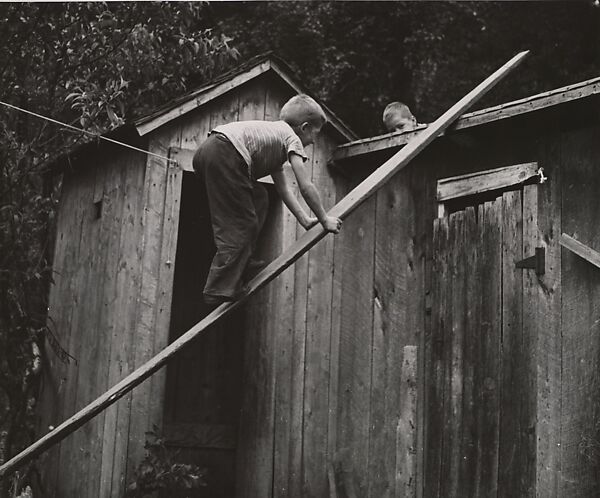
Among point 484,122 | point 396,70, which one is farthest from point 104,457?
point 396,70

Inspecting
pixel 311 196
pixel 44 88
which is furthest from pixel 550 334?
pixel 44 88

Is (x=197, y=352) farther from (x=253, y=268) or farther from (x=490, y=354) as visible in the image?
(x=253, y=268)

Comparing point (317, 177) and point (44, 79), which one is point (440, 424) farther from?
point (44, 79)

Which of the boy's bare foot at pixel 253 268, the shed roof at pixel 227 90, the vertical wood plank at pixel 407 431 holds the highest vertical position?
the shed roof at pixel 227 90

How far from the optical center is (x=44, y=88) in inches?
394

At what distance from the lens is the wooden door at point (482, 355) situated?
6.36m

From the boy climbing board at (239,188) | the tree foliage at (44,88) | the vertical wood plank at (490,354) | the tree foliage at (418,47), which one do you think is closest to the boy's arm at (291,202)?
the boy climbing board at (239,188)

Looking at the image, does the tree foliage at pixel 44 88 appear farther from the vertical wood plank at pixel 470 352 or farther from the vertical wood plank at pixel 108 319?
the vertical wood plank at pixel 470 352

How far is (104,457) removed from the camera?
277 inches

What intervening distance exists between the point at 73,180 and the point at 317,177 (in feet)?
7.97

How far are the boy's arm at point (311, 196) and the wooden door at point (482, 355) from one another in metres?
1.63

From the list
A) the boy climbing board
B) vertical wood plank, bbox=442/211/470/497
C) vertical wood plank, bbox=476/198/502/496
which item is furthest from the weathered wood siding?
vertical wood plank, bbox=476/198/502/496

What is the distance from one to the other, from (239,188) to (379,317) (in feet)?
8.36

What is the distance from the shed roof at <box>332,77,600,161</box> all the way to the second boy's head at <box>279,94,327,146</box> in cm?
147
